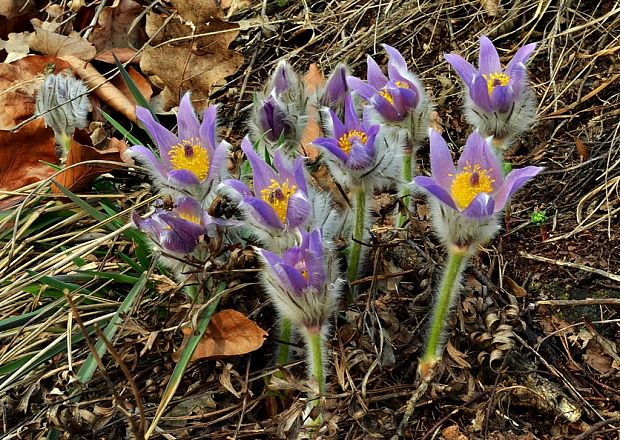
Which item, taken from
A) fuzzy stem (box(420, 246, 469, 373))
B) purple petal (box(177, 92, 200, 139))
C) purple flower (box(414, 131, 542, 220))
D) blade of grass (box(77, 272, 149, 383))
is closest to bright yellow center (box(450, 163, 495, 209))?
purple flower (box(414, 131, 542, 220))

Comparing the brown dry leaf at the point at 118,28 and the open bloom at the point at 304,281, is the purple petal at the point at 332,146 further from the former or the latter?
the brown dry leaf at the point at 118,28

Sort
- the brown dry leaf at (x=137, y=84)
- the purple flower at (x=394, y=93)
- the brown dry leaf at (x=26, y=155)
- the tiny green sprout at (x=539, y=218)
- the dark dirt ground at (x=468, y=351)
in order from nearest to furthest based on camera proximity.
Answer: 1. the dark dirt ground at (x=468, y=351)
2. the purple flower at (x=394, y=93)
3. the tiny green sprout at (x=539, y=218)
4. the brown dry leaf at (x=26, y=155)
5. the brown dry leaf at (x=137, y=84)

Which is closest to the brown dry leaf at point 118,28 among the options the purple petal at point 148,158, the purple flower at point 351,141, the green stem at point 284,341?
the purple petal at point 148,158

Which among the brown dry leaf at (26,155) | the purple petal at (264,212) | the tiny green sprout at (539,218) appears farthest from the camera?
the brown dry leaf at (26,155)

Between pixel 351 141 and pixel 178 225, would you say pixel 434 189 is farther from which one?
pixel 178 225

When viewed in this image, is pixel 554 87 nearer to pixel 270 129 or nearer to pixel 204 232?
pixel 270 129

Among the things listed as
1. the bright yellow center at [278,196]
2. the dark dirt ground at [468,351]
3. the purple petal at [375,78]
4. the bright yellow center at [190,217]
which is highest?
the purple petal at [375,78]
